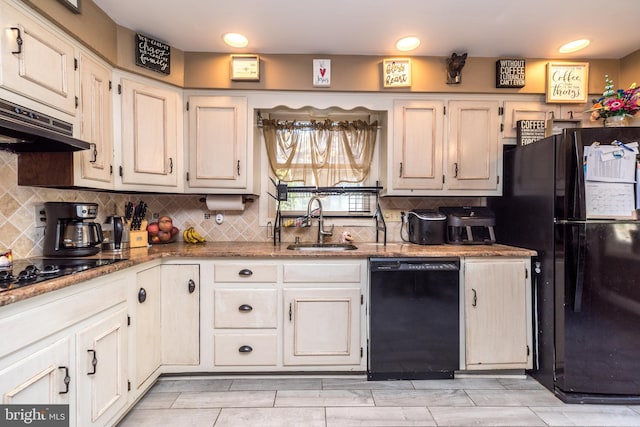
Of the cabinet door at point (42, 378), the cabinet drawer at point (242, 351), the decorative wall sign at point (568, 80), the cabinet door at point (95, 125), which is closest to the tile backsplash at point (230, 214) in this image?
the cabinet door at point (95, 125)

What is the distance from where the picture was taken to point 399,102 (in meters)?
2.43

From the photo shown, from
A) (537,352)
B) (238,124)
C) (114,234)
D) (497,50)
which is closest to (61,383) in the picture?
(114,234)

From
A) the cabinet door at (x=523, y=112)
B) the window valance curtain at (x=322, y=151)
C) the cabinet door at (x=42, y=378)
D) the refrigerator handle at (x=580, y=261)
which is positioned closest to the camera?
the cabinet door at (x=42, y=378)

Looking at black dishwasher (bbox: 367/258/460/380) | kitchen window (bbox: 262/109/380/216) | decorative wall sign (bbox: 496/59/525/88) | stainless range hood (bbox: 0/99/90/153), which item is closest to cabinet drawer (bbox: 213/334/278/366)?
black dishwasher (bbox: 367/258/460/380)

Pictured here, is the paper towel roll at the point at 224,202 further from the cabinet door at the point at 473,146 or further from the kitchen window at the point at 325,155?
the cabinet door at the point at 473,146

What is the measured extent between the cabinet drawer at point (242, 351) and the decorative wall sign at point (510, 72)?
2612 millimetres

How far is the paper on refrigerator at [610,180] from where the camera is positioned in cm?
183

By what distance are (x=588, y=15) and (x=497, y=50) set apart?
0.53 meters

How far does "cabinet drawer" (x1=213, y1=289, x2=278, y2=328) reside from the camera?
6.79ft

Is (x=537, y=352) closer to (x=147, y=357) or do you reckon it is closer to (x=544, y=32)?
(x=544, y=32)

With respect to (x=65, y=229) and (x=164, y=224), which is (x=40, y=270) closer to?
(x=65, y=229)

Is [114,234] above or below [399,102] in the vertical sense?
below

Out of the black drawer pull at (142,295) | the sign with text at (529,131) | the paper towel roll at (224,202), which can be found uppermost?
the sign with text at (529,131)

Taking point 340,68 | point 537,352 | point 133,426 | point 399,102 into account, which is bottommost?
point 133,426
